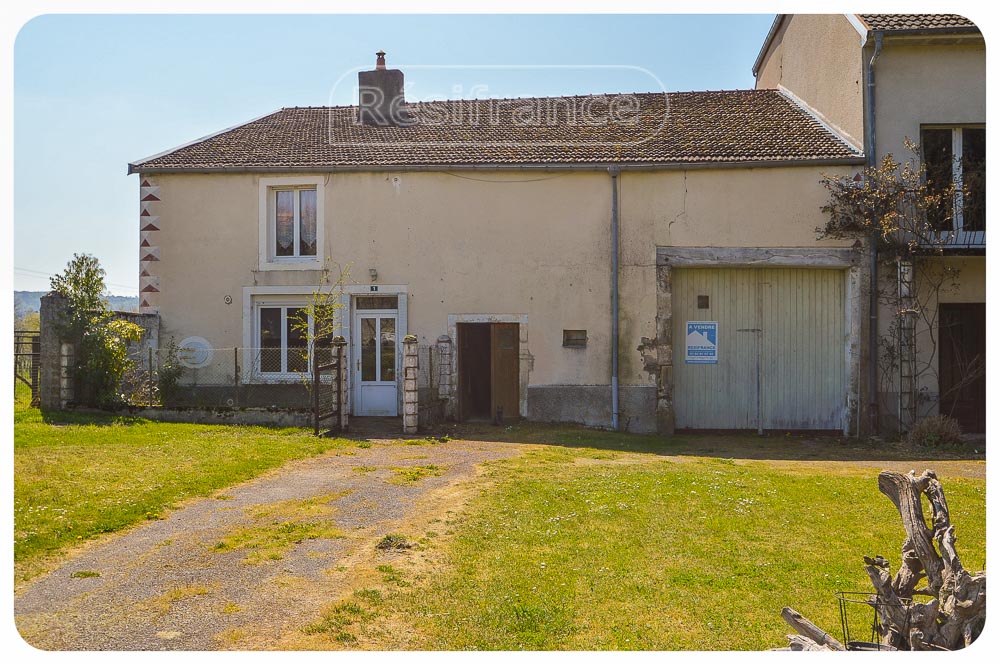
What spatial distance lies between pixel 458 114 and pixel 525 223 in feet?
11.7

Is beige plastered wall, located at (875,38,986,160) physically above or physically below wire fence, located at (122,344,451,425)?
above

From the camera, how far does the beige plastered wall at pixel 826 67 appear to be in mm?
13703

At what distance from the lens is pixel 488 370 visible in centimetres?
1510

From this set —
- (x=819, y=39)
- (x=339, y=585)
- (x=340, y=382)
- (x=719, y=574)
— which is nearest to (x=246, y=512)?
(x=339, y=585)

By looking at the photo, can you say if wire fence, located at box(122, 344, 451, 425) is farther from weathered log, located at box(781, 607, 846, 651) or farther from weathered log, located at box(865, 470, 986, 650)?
weathered log, located at box(865, 470, 986, 650)

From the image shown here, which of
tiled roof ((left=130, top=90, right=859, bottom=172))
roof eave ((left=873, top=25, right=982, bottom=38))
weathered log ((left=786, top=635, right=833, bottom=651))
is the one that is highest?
roof eave ((left=873, top=25, right=982, bottom=38))

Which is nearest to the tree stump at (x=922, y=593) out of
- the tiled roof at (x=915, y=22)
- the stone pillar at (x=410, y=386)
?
the stone pillar at (x=410, y=386)

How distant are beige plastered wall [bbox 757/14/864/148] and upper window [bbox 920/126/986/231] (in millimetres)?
1257

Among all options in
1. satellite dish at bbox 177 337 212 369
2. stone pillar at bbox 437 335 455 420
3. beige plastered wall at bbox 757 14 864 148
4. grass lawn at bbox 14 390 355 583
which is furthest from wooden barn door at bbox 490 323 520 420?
beige plastered wall at bbox 757 14 864 148

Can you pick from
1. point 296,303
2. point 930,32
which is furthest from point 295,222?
point 930,32

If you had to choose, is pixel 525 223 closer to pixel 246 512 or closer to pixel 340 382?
pixel 340 382

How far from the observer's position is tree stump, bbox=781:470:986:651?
3592mm

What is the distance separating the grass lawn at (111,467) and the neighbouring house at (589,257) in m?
2.79

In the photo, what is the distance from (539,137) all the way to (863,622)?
469 inches
